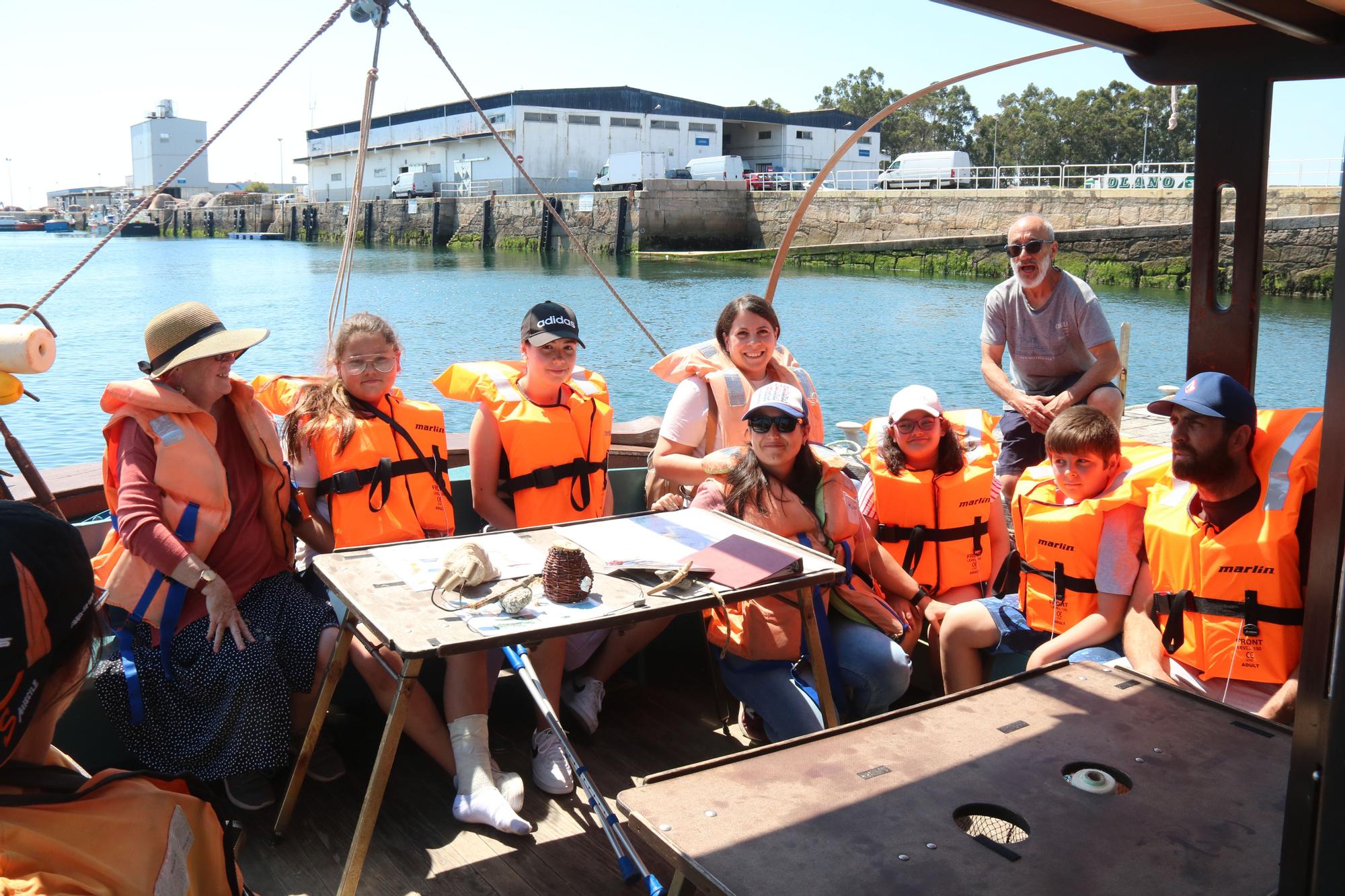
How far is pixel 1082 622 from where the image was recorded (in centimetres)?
288

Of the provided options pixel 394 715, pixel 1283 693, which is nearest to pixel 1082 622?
pixel 1283 693

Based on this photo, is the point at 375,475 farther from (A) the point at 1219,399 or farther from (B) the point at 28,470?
(A) the point at 1219,399

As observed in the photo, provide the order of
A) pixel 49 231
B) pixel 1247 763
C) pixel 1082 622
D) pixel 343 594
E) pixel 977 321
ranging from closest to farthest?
pixel 1247 763
pixel 343 594
pixel 1082 622
pixel 977 321
pixel 49 231

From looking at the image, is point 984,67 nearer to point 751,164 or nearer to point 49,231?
point 751,164

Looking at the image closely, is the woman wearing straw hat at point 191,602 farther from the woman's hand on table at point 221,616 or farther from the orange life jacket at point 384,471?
the orange life jacket at point 384,471

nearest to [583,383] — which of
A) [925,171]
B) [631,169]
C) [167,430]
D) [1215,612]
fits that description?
[167,430]

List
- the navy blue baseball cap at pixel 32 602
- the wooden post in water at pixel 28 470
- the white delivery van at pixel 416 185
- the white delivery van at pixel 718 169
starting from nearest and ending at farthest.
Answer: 1. the navy blue baseball cap at pixel 32 602
2. the wooden post in water at pixel 28 470
3. the white delivery van at pixel 718 169
4. the white delivery van at pixel 416 185

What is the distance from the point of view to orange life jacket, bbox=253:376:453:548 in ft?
10.2

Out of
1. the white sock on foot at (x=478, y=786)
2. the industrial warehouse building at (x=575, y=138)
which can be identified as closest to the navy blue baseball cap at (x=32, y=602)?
the white sock on foot at (x=478, y=786)

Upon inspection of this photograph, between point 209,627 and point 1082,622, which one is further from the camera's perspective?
point 1082,622

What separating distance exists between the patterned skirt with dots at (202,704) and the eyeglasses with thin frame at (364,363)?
33.9 inches

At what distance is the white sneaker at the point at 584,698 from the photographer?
127 inches

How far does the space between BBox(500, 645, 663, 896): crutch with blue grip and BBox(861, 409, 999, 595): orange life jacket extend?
1256mm

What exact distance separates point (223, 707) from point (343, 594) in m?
0.59
